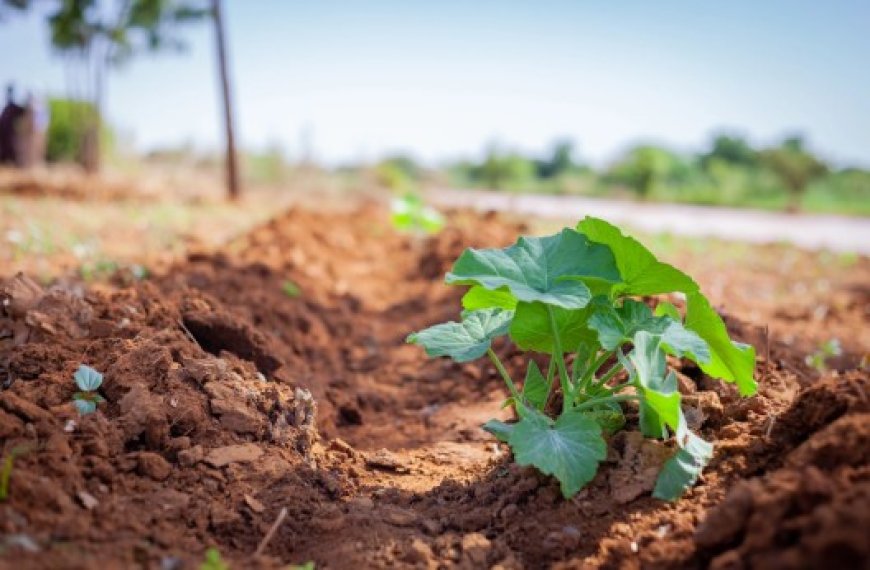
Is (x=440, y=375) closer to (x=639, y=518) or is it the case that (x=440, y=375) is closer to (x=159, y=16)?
(x=639, y=518)

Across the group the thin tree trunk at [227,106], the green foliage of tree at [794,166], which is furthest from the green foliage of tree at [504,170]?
the thin tree trunk at [227,106]

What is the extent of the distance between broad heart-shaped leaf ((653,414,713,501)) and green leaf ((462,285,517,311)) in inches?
25.2

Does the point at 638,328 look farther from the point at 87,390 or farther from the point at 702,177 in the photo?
the point at 702,177

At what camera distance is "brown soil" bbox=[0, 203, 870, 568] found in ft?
5.48

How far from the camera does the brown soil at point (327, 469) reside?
1.67 m

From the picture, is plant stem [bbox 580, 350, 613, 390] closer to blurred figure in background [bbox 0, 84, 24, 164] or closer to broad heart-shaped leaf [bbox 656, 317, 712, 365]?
broad heart-shaped leaf [bbox 656, 317, 712, 365]

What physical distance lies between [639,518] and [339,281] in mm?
4555

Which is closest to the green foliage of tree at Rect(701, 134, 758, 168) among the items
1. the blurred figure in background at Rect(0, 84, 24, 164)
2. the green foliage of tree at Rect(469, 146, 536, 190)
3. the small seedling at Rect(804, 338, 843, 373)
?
the green foliage of tree at Rect(469, 146, 536, 190)

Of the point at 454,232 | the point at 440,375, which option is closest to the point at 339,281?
the point at 454,232

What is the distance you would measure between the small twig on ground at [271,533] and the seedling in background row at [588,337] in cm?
64

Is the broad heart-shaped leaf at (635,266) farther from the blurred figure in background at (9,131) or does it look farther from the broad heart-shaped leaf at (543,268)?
the blurred figure in background at (9,131)

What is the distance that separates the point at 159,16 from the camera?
14.1 metres

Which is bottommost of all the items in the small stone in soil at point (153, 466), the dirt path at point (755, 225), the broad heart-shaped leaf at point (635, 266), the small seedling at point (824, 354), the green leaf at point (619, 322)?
the dirt path at point (755, 225)

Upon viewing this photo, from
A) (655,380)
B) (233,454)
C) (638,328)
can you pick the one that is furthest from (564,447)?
(233,454)
